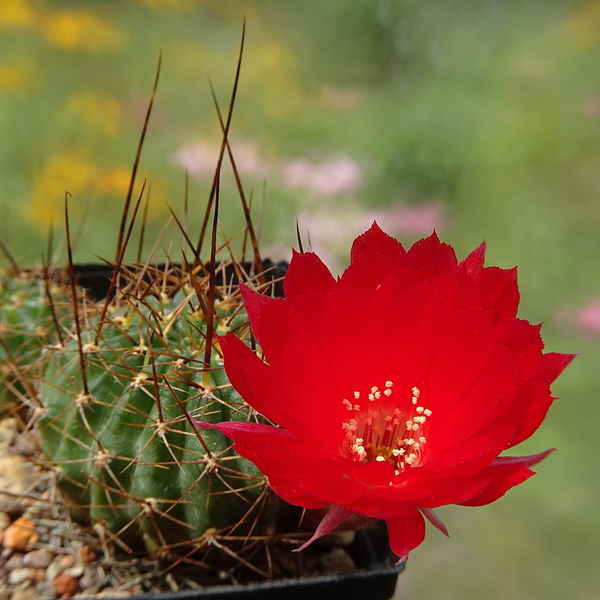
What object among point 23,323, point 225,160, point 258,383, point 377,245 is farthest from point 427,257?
point 225,160

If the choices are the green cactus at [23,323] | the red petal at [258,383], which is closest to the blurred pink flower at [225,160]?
the green cactus at [23,323]

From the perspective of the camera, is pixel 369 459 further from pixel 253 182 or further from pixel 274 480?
pixel 253 182

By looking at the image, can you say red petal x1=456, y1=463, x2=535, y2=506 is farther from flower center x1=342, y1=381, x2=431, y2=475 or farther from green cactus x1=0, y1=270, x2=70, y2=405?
green cactus x1=0, y1=270, x2=70, y2=405

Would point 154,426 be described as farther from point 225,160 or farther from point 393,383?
point 225,160

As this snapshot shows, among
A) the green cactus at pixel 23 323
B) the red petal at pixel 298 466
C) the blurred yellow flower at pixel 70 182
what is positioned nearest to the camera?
the red petal at pixel 298 466

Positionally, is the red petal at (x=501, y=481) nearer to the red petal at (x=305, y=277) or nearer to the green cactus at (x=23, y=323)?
the red petal at (x=305, y=277)

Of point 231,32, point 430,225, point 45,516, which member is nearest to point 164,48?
point 231,32
